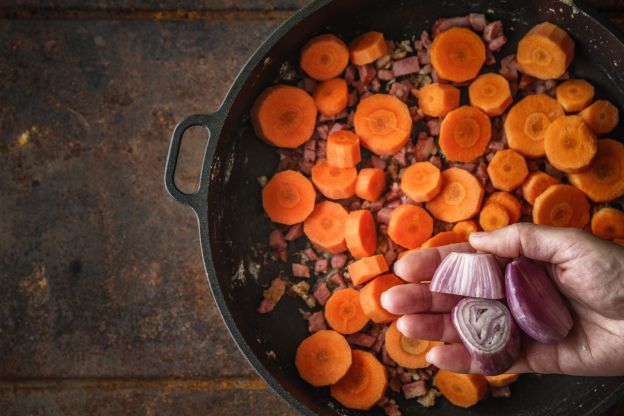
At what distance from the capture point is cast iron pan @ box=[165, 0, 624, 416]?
2193mm

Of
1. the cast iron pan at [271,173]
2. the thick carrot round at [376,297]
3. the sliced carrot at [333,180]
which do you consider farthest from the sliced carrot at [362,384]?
the sliced carrot at [333,180]

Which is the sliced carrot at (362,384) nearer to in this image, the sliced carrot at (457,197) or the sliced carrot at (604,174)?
the sliced carrot at (457,197)

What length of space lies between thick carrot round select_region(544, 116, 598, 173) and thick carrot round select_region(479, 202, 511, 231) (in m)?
0.28

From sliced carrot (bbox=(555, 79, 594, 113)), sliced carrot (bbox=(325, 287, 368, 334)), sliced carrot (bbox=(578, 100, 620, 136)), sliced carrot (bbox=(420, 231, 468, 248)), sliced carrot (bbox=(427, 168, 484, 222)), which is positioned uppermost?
sliced carrot (bbox=(555, 79, 594, 113))

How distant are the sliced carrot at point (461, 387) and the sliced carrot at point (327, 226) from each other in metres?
0.68

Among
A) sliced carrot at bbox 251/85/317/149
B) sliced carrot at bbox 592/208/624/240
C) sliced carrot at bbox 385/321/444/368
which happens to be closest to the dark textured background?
sliced carrot at bbox 251/85/317/149

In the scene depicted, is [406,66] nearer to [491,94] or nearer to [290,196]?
[491,94]

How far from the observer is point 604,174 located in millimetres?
2400

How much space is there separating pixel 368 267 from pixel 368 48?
3.03ft

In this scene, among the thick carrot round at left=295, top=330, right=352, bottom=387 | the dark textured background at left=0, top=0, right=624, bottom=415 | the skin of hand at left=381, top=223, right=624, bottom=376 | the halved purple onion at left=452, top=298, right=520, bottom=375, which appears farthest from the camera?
the dark textured background at left=0, top=0, right=624, bottom=415

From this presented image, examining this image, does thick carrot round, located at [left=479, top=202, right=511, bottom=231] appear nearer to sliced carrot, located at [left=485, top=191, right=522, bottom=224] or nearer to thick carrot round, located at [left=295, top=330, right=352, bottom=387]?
sliced carrot, located at [left=485, top=191, right=522, bottom=224]

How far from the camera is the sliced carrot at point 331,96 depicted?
250 centimetres

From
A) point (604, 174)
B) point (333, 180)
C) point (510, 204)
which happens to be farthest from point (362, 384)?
A: point (604, 174)

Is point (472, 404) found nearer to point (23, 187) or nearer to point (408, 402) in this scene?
point (408, 402)
